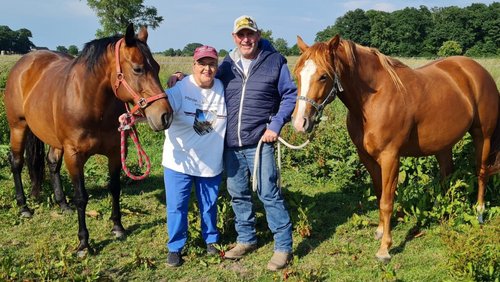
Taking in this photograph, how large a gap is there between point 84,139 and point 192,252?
Answer: 141cm

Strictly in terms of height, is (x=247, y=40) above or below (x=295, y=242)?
above

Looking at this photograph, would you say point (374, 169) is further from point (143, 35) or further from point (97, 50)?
point (97, 50)

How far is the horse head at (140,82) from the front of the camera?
3051 mm

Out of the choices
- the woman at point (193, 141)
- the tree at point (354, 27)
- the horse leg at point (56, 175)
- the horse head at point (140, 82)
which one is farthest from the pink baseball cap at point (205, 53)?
the tree at point (354, 27)

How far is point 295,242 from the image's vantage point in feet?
13.1

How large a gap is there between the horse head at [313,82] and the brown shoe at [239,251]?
132cm

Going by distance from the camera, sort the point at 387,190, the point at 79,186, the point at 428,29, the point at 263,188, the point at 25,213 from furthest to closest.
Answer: the point at 428,29, the point at 25,213, the point at 79,186, the point at 387,190, the point at 263,188

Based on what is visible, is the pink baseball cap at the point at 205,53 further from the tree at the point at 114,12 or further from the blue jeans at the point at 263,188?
the tree at the point at 114,12

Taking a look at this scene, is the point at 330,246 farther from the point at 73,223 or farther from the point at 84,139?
the point at 73,223

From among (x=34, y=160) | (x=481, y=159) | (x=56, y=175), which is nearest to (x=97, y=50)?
(x=56, y=175)

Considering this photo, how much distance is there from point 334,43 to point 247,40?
0.66 metres

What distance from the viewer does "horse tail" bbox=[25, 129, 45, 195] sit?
516 cm

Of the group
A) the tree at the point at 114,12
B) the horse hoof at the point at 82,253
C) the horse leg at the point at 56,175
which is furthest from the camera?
the tree at the point at 114,12

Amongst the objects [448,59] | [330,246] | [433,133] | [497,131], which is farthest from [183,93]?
[497,131]
